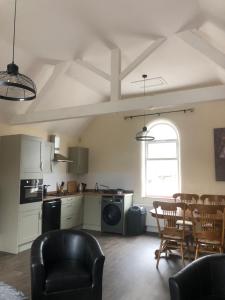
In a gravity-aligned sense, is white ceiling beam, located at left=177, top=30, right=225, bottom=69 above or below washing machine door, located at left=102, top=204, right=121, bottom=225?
above

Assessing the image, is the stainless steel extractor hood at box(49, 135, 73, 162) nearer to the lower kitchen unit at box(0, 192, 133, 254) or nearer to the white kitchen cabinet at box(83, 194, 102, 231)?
the lower kitchen unit at box(0, 192, 133, 254)

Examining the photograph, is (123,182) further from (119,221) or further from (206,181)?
(206,181)

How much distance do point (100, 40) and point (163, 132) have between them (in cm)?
315

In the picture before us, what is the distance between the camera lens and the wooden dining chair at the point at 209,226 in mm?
3840

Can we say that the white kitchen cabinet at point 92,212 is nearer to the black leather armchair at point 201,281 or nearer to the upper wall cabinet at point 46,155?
the upper wall cabinet at point 46,155

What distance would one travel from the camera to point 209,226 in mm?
3943

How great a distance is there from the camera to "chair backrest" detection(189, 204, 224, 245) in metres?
3.84

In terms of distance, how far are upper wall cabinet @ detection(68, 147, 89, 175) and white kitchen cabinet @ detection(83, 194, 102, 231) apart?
0.79 meters

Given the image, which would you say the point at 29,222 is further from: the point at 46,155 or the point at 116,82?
the point at 116,82

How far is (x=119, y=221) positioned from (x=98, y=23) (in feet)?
13.8

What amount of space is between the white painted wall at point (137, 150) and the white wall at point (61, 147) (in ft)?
1.79

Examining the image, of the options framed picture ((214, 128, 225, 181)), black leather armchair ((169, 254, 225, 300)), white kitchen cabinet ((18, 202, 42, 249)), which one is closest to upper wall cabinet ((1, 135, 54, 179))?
white kitchen cabinet ((18, 202, 42, 249))

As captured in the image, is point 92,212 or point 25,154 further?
point 92,212

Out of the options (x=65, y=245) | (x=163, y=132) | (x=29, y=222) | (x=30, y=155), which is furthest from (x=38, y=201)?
(x=163, y=132)
